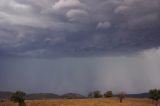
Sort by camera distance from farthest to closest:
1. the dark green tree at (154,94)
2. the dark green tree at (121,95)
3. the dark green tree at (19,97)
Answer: the dark green tree at (121,95)
the dark green tree at (154,94)
the dark green tree at (19,97)

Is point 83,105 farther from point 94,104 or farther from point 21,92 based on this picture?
point 21,92

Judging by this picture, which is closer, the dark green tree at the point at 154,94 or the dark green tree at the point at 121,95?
the dark green tree at the point at 154,94

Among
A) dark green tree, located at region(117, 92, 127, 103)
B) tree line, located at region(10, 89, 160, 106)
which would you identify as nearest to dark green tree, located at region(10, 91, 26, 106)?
tree line, located at region(10, 89, 160, 106)

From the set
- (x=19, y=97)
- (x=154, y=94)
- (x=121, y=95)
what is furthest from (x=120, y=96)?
(x=19, y=97)

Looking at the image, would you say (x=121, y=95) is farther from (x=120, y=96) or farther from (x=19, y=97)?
(x=19, y=97)

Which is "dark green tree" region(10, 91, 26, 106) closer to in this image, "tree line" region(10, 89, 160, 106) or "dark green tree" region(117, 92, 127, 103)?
"tree line" region(10, 89, 160, 106)

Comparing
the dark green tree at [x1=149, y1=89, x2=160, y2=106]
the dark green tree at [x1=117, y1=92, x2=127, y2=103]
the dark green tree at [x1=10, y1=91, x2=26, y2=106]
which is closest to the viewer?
the dark green tree at [x1=10, y1=91, x2=26, y2=106]

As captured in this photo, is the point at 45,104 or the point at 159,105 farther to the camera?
the point at 159,105

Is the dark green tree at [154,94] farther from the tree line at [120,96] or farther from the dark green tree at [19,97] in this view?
the dark green tree at [19,97]

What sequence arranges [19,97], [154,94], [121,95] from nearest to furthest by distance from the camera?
[19,97] < [154,94] < [121,95]

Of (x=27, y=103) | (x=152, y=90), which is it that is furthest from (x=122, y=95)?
(x=27, y=103)

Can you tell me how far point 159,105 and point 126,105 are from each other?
23.9 meters

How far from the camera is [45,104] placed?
15038cm

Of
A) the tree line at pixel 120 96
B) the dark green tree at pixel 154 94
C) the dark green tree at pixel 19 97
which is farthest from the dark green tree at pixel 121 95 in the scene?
the dark green tree at pixel 19 97
